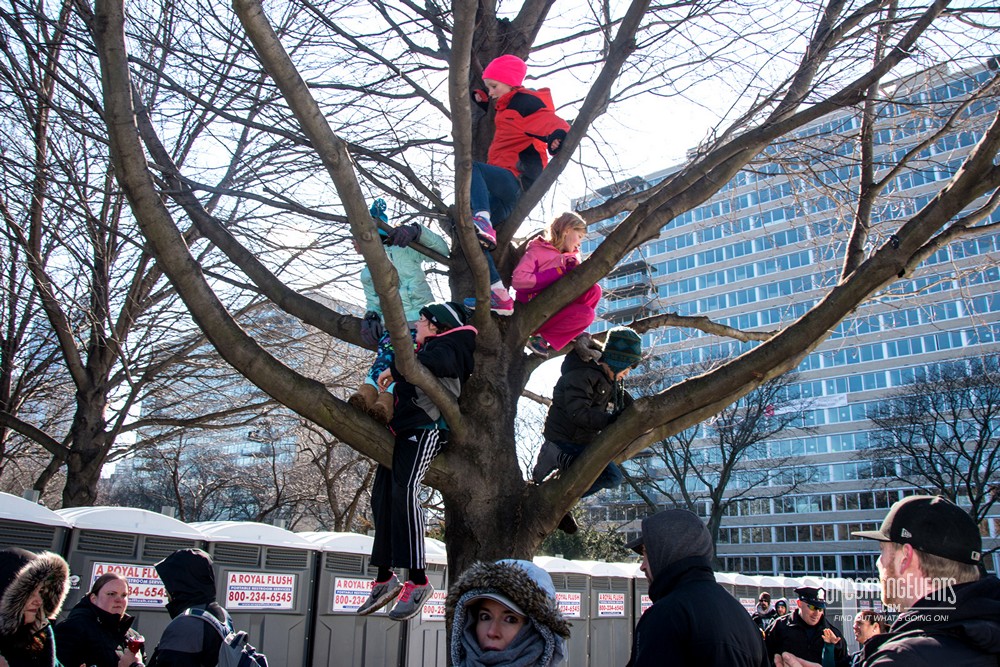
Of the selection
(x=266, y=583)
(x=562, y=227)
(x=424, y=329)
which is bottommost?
(x=266, y=583)

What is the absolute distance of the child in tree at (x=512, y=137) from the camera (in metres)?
5.05

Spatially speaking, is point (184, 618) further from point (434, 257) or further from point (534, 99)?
point (534, 99)

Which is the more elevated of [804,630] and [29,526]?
[29,526]

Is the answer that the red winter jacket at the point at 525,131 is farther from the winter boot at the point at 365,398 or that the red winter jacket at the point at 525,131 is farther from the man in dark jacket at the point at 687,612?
the man in dark jacket at the point at 687,612

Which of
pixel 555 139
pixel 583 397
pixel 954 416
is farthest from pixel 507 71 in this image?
pixel 954 416

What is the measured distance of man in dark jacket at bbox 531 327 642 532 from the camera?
469 cm

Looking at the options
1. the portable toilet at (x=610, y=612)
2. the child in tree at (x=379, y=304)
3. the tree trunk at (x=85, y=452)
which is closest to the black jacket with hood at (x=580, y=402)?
the child in tree at (x=379, y=304)

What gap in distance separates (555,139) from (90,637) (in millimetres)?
4019

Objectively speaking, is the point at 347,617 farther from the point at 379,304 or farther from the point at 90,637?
the point at 379,304

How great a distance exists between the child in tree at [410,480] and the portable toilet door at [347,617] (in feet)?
17.5

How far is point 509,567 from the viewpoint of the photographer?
2.69 m

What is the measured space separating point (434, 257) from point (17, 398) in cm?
1045

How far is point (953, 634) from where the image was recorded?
7.24ft

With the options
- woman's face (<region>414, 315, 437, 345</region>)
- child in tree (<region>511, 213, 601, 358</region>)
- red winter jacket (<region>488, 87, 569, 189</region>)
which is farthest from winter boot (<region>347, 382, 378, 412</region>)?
red winter jacket (<region>488, 87, 569, 189</region>)
